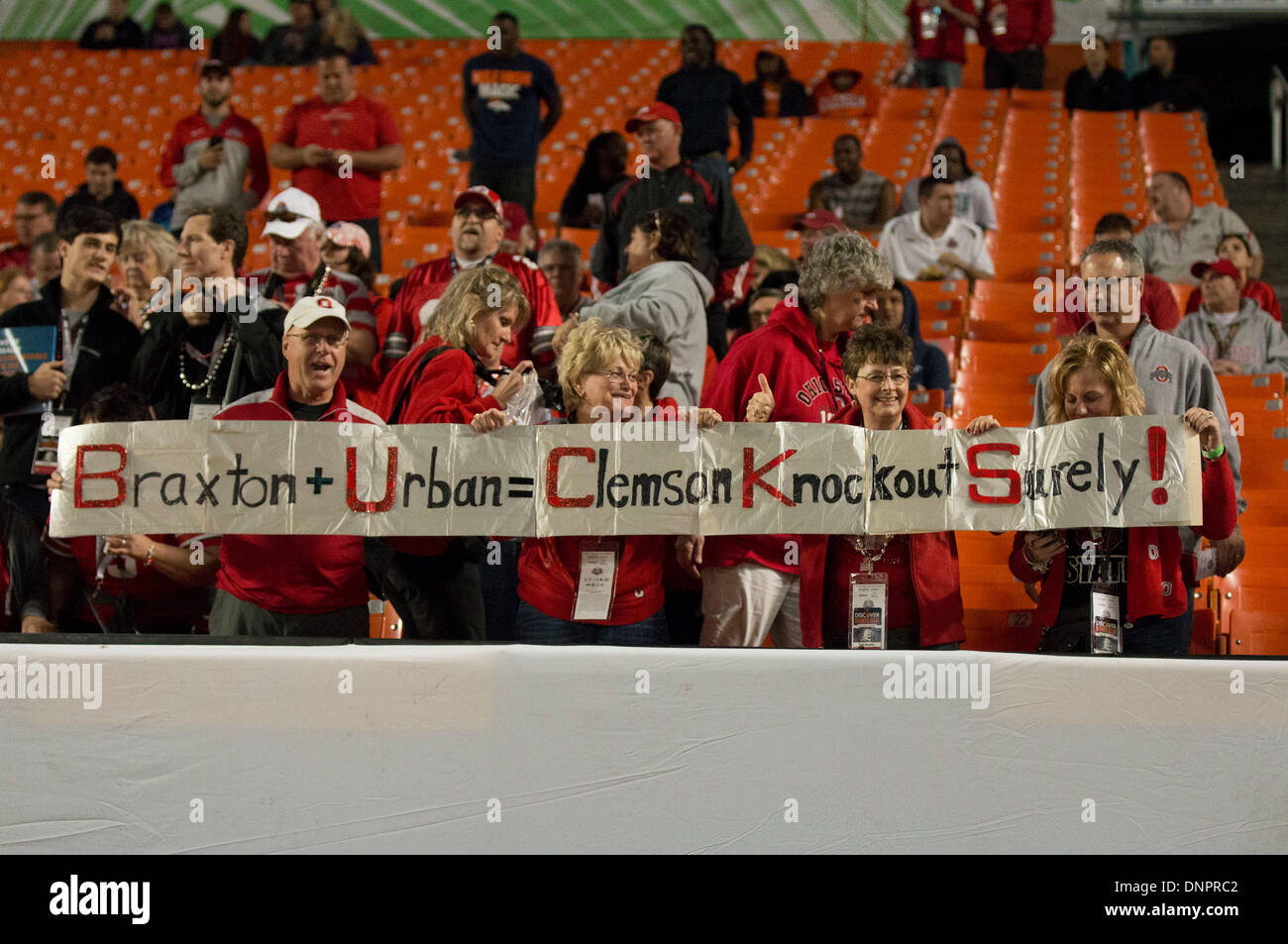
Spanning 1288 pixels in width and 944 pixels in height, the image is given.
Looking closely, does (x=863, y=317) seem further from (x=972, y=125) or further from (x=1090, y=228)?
(x=972, y=125)

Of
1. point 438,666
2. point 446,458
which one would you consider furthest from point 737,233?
point 438,666

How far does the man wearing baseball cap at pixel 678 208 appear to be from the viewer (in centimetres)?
635

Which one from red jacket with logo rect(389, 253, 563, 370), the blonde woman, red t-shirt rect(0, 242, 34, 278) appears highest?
red t-shirt rect(0, 242, 34, 278)

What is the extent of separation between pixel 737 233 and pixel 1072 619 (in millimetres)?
2731

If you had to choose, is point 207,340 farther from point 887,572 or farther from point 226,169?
point 226,169

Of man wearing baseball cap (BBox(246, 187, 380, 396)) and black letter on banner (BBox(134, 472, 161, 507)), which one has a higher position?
man wearing baseball cap (BBox(246, 187, 380, 396))

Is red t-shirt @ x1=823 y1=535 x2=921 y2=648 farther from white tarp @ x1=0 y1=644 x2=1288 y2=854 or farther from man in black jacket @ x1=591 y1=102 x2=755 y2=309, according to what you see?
man in black jacket @ x1=591 y1=102 x2=755 y2=309

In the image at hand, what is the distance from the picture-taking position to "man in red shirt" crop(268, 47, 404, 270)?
25.5 ft

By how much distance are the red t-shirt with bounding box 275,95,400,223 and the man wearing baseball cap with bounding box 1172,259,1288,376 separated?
4.07 metres

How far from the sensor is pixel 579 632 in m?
4.22

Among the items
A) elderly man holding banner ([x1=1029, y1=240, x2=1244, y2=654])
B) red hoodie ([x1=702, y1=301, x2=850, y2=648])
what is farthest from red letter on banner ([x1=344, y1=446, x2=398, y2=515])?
elderly man holding banner ([x1=1029, y1=240, x2=1244, y2=654])

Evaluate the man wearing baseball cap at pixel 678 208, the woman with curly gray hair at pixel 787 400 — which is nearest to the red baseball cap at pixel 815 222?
the man wearing baseball cap at pixel 678 208

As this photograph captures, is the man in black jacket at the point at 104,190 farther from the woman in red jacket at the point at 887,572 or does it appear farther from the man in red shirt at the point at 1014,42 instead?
the man in red shirt at the point at 1014,42

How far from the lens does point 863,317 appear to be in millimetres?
4707
